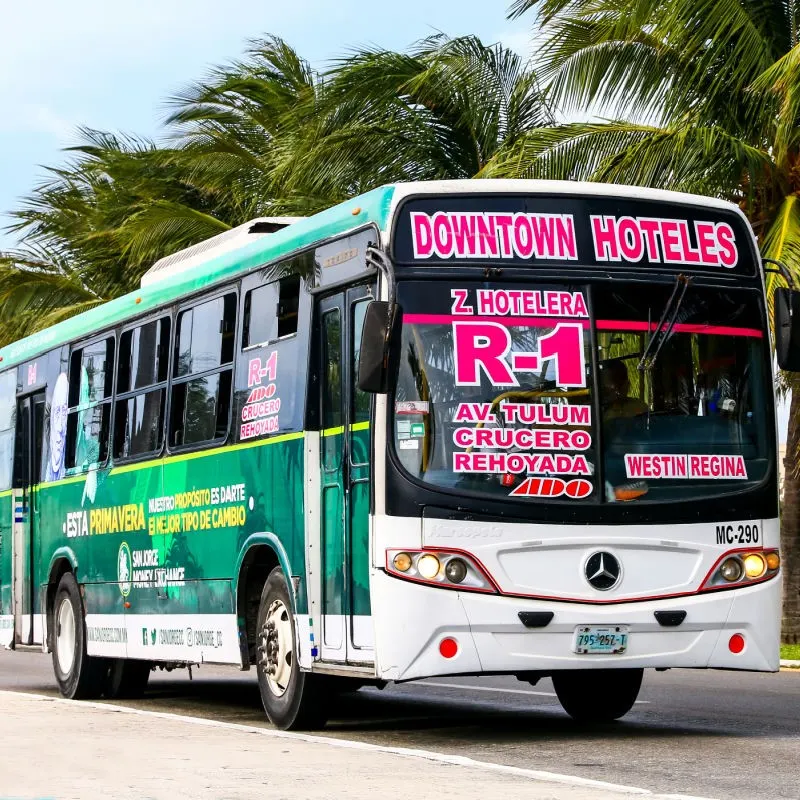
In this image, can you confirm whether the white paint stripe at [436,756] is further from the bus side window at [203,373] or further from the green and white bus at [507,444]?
the bus side window at [203,373]

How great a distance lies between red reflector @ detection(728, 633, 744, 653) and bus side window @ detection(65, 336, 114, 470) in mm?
6492

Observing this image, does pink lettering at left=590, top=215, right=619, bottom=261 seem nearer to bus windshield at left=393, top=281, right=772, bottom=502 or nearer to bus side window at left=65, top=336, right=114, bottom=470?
bus windshield at left=393, top=281, right=772, bottom=502

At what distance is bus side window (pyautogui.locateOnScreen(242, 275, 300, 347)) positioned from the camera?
12195mm

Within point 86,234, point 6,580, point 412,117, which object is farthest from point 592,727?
point 86,234

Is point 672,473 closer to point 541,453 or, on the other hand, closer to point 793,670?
point 541,453

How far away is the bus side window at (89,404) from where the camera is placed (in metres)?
15.8

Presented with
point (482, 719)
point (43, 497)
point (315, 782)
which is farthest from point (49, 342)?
point (315, 782)

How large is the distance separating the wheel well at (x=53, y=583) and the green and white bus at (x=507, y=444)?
4.60 meters

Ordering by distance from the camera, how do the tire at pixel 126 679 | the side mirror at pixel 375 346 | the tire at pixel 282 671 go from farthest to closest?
the tire at pixel 126 679 < the tire at pixel 282 671 < the side mirror at pixel 375 346

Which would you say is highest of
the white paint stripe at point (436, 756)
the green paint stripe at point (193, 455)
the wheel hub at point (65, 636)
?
the green paint stripe at point (193, 455)

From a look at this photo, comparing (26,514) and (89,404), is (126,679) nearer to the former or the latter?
(26,514)

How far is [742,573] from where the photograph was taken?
11.1 meters

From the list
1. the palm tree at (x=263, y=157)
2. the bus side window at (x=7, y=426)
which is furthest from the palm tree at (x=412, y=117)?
the bus side window at (x=7, y=426)

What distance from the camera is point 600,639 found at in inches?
424
